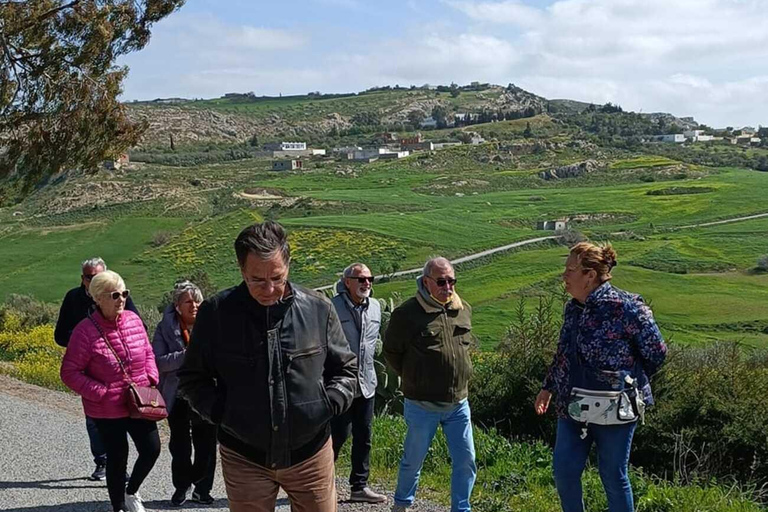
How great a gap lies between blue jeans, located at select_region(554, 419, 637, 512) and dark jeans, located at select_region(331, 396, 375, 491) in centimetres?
173

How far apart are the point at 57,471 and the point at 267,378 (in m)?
4.22

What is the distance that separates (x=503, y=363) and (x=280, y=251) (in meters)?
6.49

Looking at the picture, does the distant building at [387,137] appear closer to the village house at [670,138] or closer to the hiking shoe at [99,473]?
the village house at [670,138]

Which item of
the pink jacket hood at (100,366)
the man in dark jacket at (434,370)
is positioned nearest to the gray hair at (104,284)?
the pink jacket hood at (100,366)

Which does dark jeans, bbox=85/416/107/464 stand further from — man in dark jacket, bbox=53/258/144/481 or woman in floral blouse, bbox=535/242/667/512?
woman in floral blouse, bbox=535/242/667/512

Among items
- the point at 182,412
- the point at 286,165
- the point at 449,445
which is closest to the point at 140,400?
the point at 182,412

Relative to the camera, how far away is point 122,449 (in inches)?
206

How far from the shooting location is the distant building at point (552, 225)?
6353 centimetres

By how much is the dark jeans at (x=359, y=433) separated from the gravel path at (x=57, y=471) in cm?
18

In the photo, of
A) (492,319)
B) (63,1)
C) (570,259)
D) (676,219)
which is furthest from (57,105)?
(676,219)

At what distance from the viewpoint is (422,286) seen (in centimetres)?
543

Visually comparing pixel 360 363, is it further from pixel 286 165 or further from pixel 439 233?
pixel 286 165

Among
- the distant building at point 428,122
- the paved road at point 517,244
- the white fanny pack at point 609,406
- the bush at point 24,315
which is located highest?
the distant building at point 428,122

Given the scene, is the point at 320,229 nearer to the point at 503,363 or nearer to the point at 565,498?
the point at 503,363
